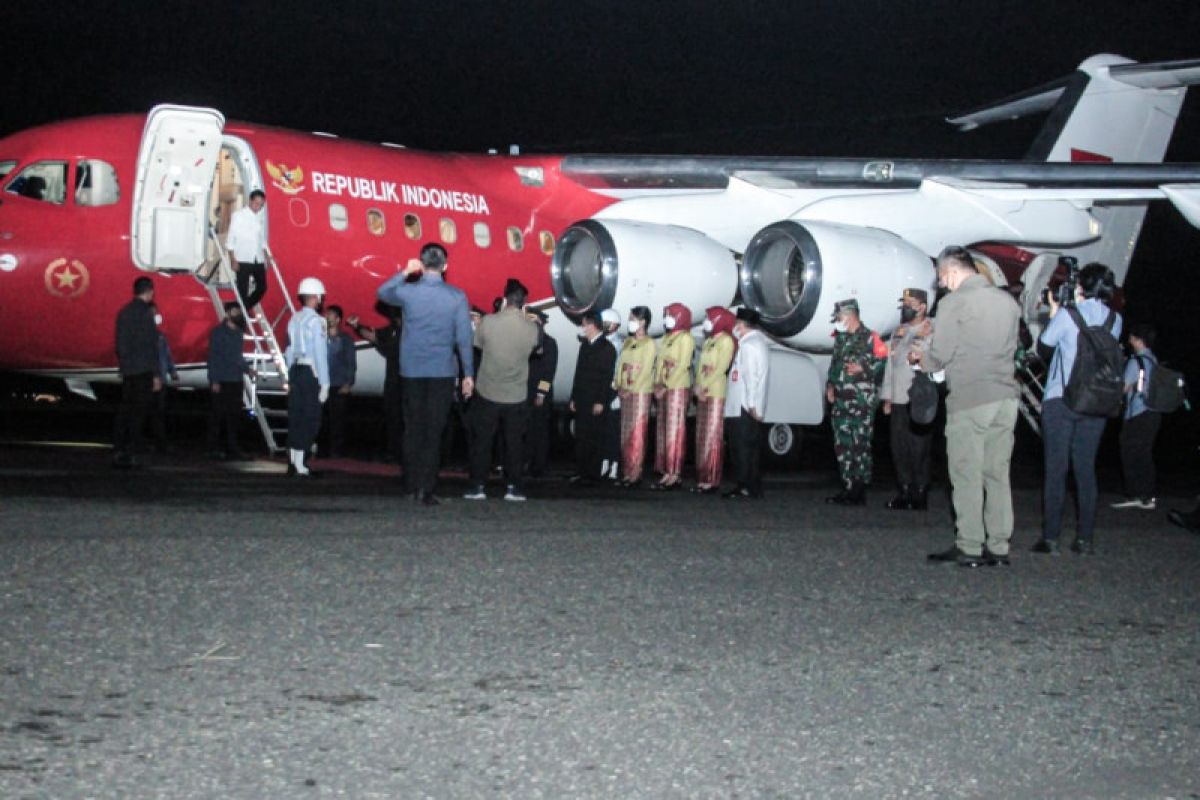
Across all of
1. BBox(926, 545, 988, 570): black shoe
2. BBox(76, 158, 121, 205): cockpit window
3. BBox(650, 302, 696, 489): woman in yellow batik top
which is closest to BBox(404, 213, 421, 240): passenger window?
BBox(76, 158, 121, 205): cockpit window

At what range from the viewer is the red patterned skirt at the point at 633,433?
14.5 meters

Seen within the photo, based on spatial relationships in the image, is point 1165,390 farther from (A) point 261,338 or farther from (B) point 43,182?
(B) point 43,182

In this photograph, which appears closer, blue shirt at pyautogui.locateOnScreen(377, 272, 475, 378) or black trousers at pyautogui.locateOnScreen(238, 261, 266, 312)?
blue shirt at pyautogui.locateOnScreen(377, 272, 475, 378)

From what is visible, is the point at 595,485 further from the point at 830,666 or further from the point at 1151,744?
the point at 1151,744

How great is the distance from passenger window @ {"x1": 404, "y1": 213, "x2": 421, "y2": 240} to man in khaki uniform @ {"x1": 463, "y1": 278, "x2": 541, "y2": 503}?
16.6 ft

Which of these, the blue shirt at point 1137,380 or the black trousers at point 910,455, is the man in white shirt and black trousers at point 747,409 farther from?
the blue shirt at point 1137,380

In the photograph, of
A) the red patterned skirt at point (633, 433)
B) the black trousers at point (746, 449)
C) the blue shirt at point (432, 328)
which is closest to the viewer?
the blue shirt at point (432, 328)

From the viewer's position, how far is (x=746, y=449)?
1354 cm

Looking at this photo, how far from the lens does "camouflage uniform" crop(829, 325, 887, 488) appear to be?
42.5 ft

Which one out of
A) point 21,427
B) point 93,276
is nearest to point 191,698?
point 93,276

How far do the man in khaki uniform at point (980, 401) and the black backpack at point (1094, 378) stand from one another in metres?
0.65

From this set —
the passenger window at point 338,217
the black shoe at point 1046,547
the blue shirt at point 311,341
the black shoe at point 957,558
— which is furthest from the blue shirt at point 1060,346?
the passenger window at point 338,217

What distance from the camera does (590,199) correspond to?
1931 centimetres

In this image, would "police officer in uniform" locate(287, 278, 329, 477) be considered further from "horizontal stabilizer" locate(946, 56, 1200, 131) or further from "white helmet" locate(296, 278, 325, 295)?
"horizontal stabilizer" locate(946, 56, 1200, 131)
